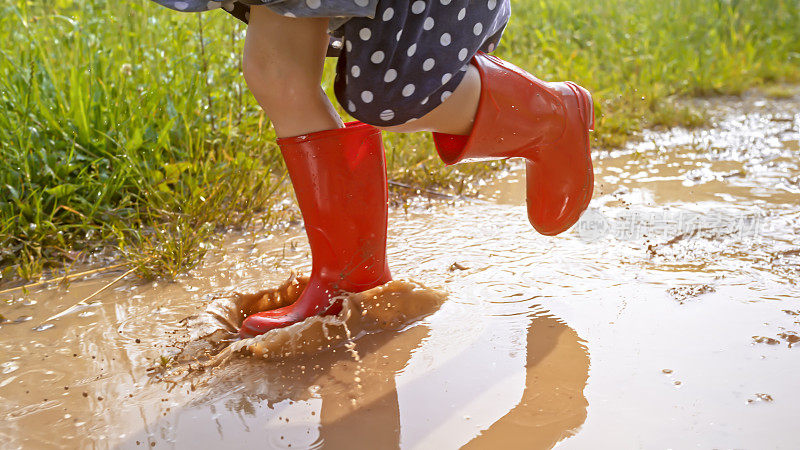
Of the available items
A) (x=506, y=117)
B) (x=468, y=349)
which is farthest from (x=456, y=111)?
(x=468, y=349)

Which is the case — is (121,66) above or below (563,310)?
above

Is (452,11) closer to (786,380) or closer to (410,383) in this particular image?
(410,383)

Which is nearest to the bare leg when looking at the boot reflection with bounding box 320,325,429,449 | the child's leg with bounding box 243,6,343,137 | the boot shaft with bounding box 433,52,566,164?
the boot shaft with bounding box 433,52,566,164

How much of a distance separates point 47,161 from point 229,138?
57 centimetres

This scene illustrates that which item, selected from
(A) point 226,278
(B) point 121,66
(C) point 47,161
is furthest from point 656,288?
(B) point 121,66

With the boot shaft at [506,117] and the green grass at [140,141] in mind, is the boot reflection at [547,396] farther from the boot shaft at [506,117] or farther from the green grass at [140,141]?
the green grass at [140,141]

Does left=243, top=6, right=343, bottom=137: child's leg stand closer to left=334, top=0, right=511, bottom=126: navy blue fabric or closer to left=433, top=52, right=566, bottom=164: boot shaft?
left=334, top=0, right=511, bottom=126: navy blue fabric

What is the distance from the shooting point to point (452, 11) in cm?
147

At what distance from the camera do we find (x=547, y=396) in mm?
1395

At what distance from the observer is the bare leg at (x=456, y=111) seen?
157 centimetres

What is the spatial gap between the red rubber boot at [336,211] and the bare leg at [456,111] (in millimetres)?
98

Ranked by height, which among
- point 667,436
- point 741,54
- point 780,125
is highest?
point 741,54

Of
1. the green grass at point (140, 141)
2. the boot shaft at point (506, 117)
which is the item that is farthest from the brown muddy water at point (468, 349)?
the boot shaft at point (506, 117)

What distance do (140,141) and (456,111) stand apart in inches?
47.8
